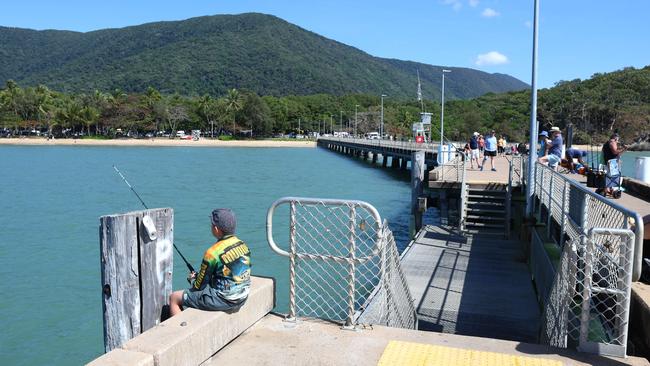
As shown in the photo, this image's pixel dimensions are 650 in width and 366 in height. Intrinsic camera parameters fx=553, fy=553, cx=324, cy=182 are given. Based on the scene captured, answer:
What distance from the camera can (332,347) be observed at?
4570 mm

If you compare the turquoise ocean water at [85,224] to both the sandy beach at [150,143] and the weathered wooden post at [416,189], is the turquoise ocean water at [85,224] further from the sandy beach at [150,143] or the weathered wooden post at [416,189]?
the sandy beach at [150,143]

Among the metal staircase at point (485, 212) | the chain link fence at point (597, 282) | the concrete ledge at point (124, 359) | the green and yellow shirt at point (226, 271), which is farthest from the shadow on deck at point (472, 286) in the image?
the concrete ledge at point (124, 359)

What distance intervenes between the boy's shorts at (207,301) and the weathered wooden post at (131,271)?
0.29m

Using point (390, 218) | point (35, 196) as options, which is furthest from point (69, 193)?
point (390, 218)

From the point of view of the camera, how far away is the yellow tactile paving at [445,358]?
13.9 feet

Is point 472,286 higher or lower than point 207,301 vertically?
lower

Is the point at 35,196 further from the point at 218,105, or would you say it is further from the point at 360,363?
the point at 218,105

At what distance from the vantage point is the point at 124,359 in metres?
3.66

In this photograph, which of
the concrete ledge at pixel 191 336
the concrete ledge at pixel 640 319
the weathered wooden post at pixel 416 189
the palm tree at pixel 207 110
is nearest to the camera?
the concrete ledge at pixel 191 336

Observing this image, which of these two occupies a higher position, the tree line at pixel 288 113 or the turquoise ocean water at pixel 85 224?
the tree line at pixel 288 113

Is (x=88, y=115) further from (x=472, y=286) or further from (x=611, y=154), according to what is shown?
(x=611, y=154)

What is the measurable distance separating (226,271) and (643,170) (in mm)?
13909

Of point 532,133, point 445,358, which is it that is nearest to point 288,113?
point 532,133

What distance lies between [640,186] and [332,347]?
11.6m
